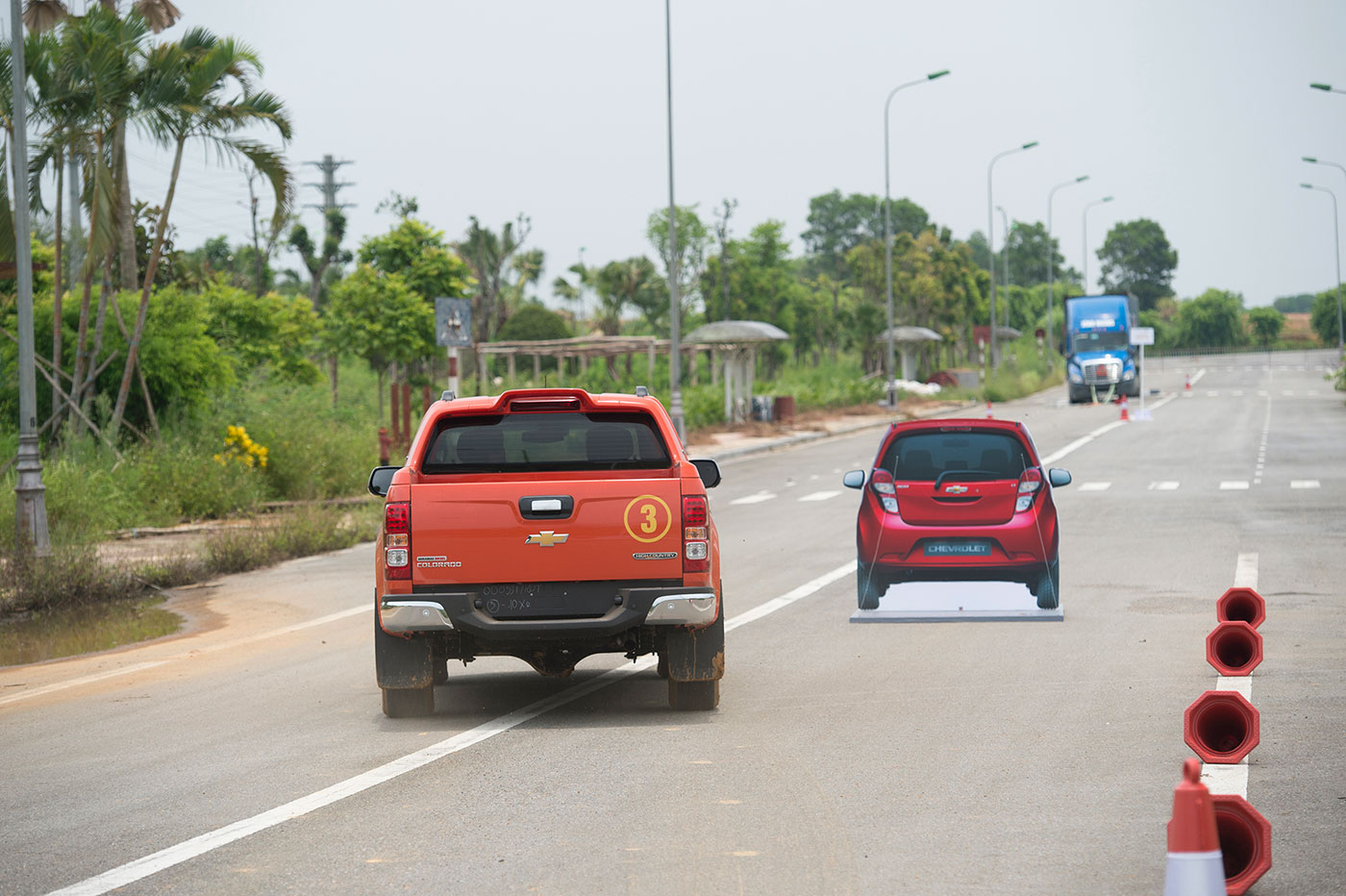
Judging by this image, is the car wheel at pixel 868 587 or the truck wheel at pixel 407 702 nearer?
the truck wheel at pixel 407 702

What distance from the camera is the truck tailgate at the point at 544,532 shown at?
8164 millimetres

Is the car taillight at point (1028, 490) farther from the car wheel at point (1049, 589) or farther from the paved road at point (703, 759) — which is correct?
the paved road at point (703, 759)

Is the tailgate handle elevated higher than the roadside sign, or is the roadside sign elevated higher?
the roadside sign

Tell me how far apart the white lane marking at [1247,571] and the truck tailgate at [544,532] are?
25.7 feet

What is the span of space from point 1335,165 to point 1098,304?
29.1 meters

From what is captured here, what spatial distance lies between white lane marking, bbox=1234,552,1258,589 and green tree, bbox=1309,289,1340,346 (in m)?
129

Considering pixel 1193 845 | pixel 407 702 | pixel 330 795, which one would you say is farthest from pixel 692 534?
pixel 1193 845

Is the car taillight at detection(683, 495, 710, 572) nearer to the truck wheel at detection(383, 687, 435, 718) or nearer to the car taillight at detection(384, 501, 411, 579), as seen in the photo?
the car taillight at detection(384, 501, 411, 579)

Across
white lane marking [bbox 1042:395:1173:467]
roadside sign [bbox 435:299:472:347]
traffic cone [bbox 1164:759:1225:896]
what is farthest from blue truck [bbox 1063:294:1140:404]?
A: traffic cone [bbox 1164:759:1225:896]

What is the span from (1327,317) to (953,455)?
13807 centimetres

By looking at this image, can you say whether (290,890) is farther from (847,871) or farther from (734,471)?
(734,471)

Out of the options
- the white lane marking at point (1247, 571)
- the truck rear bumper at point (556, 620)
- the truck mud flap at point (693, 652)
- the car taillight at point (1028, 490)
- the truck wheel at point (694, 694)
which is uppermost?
the car taillight at point (1028, 490)

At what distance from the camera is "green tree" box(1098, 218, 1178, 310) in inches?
6383

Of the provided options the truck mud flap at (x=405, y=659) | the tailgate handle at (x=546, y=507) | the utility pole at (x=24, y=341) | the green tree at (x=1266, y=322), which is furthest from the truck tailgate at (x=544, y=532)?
the green tree at (x=1266, y=322)
